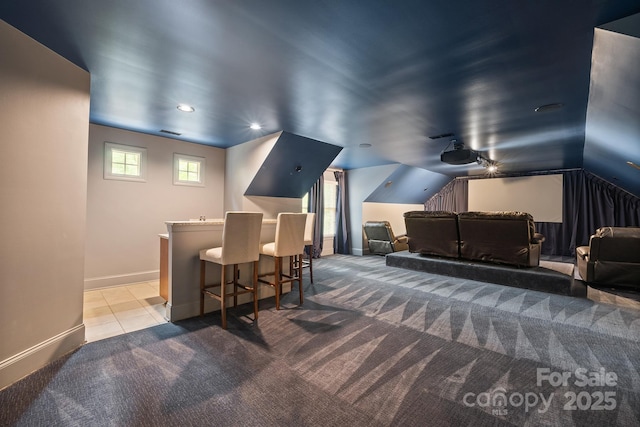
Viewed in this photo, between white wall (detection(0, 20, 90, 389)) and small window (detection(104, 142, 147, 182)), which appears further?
small window (detection(104, 142, 147, 182))

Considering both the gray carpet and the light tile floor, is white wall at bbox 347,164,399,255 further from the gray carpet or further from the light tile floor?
the light tile floor

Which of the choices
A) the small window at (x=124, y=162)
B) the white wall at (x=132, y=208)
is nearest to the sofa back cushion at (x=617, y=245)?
the white wall at (x=132, y=208)

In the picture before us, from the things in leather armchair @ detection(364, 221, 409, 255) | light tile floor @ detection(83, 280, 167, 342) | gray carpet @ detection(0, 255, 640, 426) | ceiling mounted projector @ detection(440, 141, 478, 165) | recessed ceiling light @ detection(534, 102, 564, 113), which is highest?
recessed ceiling light @ detection(534, 102, 564, 113)

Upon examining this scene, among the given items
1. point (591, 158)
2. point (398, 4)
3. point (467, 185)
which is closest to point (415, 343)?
point (398, 4)

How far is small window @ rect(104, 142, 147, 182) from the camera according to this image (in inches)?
160

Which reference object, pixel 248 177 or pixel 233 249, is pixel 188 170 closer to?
pixel 248 177

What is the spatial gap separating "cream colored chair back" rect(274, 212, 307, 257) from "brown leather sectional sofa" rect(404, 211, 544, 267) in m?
2.84

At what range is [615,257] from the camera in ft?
13.1

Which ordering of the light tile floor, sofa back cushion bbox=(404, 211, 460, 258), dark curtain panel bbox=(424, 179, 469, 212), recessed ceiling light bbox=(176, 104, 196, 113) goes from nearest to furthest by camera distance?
1. the light tile floor
2. recessed ceiling light bbox=(176, 104, 196, 113)
3. sofa back cushion bbox=(404, 211, 460, 258)
4. dark curtain panel bbox=(424, 179, 469, 212)

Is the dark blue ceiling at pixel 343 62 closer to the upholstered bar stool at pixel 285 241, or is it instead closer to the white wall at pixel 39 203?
the white wall at pixel 39 203

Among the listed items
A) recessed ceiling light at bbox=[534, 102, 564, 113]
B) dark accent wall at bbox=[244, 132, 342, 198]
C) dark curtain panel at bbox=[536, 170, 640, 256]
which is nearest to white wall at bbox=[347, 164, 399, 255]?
dark accent wall at bbox=[244, 132, 342, 198]

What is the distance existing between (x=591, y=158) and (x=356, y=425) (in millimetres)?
7026

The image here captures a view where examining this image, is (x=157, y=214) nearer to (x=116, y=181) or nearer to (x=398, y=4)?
(x=116, y=181)

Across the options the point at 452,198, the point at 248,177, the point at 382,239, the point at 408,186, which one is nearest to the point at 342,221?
the point at 382,239
